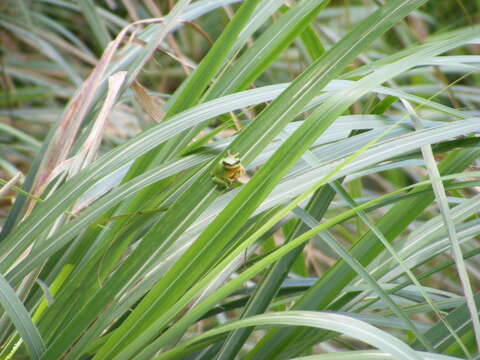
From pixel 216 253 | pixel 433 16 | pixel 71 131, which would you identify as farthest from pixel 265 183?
pixel 433 16

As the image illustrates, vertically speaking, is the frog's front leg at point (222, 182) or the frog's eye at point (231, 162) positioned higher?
the frog's eye at point (231, 162)

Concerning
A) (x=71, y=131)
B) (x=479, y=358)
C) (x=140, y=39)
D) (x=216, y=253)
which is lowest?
(x=479, y=358)

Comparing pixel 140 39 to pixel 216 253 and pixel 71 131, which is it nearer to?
pixel 71 131

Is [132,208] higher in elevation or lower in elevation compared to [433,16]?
lower

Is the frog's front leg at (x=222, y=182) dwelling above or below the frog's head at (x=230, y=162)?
below

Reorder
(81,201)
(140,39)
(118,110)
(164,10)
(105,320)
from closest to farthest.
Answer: (105,320) < (81,201) < (140,39) < (118,110) < (164,10)

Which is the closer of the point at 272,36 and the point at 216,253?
the point at 216,253

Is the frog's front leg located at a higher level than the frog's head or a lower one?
lower

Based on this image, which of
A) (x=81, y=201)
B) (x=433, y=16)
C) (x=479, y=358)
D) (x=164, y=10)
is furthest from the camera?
(x=433, y=16)
